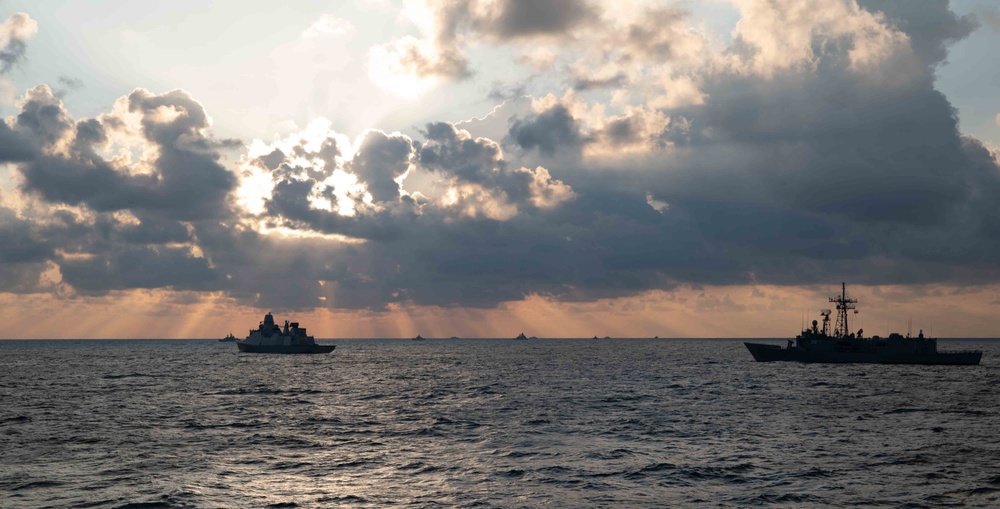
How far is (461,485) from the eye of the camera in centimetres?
3167

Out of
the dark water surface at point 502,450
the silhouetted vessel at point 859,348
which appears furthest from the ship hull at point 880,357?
the dark water surface at point 502,450

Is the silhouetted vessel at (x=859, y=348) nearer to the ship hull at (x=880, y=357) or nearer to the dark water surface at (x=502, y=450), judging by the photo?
the ship hull at (x=880, y=357)

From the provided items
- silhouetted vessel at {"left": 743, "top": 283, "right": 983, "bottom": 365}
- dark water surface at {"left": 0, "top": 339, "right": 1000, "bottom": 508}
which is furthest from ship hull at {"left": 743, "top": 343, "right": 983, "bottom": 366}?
dark water surface at {"left": 0, "top": 339, "right": 1000, "bottom": 508}

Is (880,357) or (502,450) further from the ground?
(880,357)

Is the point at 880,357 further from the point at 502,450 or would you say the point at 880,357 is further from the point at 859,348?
the point at 502,450

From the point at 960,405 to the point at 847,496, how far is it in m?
48.5

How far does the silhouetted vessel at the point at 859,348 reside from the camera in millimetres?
138250

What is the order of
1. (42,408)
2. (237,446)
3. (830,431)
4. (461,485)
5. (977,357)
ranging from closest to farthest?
(461,485)
(237,446)
(830,431)
(42,408)
(977,357)

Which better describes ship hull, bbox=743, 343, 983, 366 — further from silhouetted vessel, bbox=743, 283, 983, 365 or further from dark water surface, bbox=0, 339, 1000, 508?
dark water surface, bbox=0, 339, 1000, 508

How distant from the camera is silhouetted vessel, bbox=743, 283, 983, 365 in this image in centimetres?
13825

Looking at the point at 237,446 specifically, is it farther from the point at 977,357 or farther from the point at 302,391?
the point at 977,357

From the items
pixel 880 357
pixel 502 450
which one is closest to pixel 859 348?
pixel 880 357

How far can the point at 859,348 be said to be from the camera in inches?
5507

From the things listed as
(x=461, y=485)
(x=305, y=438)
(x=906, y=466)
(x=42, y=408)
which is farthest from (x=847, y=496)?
(x=42, y=408)
